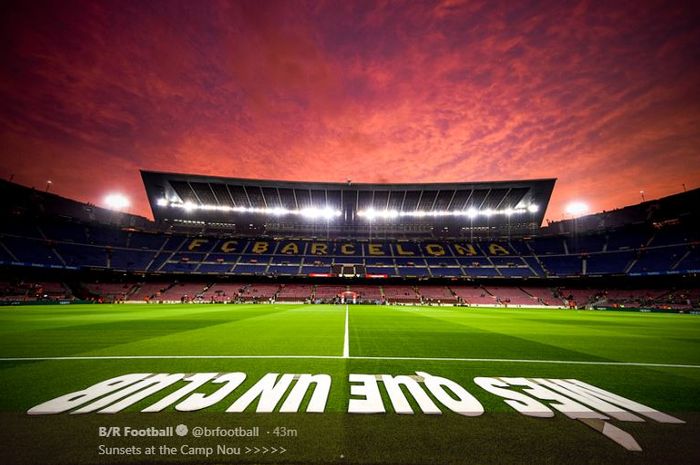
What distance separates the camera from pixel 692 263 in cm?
3728

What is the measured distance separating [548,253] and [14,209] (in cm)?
8799

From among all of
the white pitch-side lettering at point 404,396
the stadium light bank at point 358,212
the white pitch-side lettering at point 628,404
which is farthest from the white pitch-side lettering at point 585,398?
the stadium light bank at point 358,212

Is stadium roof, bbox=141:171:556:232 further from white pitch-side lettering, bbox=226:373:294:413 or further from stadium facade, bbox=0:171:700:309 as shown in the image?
white pitch-side lettering, bbox=226:373:294:413

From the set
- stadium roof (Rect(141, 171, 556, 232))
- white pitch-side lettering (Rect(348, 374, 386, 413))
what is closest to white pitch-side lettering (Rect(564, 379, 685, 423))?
white pitch-side lettering (Rect(348, 374, 386, 413))

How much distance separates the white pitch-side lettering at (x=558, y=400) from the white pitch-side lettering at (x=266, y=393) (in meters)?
3.63

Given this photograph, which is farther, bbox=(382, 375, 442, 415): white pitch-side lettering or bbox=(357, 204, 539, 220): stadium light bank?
bbox=(357, 204, 539, 220): stadium light bank

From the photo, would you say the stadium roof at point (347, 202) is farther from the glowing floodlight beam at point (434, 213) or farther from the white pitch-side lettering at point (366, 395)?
the white pitch-side lettering at point (366, 395)

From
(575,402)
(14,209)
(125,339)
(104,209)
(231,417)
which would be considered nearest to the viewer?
(231,417)

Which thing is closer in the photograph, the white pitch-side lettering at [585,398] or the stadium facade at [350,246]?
the white pitch-side lettering at [585,398]

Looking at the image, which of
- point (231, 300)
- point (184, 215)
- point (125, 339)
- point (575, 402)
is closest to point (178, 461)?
point (575, 402)

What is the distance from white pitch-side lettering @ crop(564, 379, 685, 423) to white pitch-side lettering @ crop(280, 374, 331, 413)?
3.95 meters

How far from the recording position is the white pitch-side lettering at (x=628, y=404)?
3354mm

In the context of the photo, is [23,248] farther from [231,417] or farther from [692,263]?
[692,263]

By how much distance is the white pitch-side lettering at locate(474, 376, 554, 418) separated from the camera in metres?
3.47
